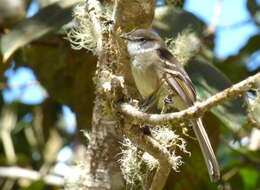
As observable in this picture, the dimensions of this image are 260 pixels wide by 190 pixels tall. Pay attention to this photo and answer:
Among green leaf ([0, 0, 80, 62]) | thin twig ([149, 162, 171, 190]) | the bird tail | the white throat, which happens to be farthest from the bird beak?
green leaf ([0, 0, 80, 62])

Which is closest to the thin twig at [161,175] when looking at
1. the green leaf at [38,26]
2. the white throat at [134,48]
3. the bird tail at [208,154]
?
the bird tail at [208,154]

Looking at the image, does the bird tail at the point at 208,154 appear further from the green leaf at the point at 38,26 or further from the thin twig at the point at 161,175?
the green leaf at the point at 38,26

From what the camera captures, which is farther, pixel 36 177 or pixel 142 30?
pixel 36 177

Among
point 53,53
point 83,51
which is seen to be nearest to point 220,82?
point 83,51

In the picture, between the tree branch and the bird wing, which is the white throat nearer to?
the bird wing

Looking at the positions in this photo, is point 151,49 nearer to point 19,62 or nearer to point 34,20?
point 34,20

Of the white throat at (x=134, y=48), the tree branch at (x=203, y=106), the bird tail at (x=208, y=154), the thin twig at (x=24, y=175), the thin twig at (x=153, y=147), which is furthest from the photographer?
the thin twig at (x=24, y=175)
